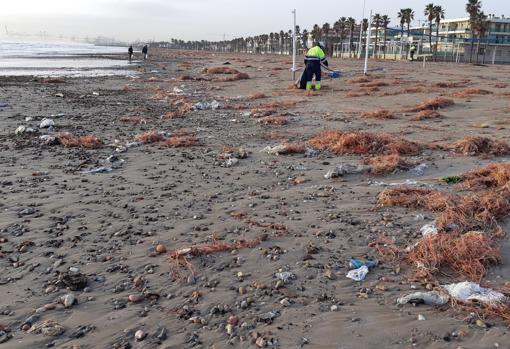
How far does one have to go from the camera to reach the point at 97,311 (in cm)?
381

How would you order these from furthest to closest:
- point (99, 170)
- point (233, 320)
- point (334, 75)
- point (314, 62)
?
1. point (334, 75)
2. point (314, 62)
3. point (99, 170)
4. point (233, 320)

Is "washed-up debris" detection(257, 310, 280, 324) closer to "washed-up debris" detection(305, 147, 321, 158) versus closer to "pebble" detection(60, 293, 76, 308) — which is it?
"pebble" detection(60, 293, 76, 308)

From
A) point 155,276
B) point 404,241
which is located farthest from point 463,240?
point 155,276

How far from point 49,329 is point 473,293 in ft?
11.8

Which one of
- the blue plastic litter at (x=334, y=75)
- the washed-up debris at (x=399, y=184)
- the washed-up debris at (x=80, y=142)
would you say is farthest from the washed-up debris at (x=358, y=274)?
the blue plastic litter at (x=334, y=75)

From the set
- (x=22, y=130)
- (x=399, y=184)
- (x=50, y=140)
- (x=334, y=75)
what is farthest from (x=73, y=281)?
(x=334, y=75)

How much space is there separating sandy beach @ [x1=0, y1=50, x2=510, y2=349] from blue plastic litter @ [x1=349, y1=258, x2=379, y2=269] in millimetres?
51

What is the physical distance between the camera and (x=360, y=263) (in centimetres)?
449

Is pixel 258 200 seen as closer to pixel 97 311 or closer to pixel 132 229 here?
pixel 132 229

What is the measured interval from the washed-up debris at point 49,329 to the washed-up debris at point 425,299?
2873 millimetres

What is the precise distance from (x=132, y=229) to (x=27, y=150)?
5301mm

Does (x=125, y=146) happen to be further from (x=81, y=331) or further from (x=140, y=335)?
(x=140, y=335)

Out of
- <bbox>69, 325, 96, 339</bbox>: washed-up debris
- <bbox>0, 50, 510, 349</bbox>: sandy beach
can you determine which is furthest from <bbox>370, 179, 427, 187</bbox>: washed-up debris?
<bbox>69, 325, 96, 339</bbox>: washed-up debris

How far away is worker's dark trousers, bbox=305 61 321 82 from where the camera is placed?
19.8m
